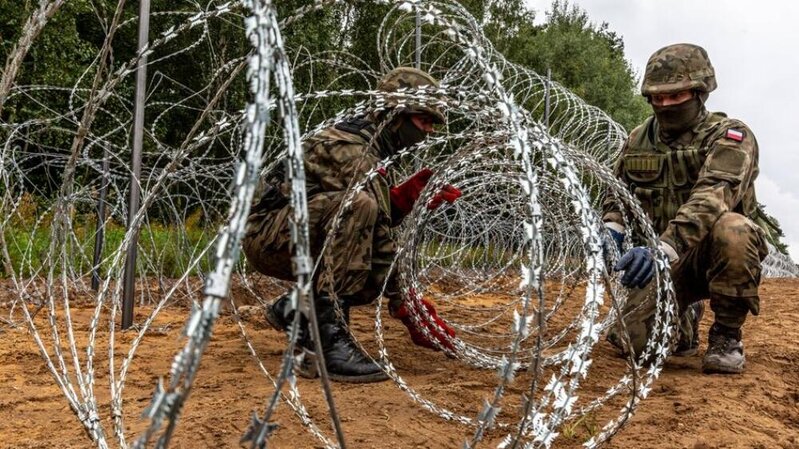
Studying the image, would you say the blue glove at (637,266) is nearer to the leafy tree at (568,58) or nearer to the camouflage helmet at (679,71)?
the camouflage helmet at (679,71)

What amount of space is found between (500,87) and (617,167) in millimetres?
2960

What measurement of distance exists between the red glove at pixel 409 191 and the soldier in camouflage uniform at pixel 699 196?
1099mm

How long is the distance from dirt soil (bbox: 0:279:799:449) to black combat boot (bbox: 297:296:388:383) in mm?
99

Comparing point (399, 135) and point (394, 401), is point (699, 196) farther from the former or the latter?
point (394, 401)

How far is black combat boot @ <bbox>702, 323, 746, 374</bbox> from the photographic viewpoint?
3422 mm

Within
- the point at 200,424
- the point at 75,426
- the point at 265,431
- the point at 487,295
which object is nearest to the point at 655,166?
the point at 200,424

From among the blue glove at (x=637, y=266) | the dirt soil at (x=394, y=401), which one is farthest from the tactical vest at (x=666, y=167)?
the blue glove at (x=637, y=266)

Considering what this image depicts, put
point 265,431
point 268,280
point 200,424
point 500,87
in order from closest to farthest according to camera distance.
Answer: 1. point 265,431
2. point 500,87
3. point 200,424
4. point 268,280

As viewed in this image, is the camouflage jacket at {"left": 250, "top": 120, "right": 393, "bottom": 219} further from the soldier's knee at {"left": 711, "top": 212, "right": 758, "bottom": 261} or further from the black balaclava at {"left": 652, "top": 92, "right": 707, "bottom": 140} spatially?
the soldier's knee at {"left": 711, "top": 212, "right": 758, "bottom": 261}

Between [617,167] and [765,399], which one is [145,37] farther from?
[765,399]

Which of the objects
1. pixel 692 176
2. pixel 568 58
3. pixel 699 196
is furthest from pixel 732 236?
pixel 568 58

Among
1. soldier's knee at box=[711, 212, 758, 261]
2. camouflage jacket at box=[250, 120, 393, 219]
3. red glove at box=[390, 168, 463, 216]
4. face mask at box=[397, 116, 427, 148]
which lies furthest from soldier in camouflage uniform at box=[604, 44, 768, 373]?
camouflage jacket at box=[250, 120, 393, 219]

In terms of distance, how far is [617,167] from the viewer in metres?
4.12

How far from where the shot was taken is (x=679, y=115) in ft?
11.9
